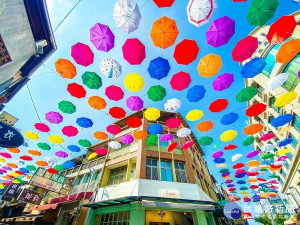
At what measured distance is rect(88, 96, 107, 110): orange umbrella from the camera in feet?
23.7

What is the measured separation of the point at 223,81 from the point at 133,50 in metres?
4.41

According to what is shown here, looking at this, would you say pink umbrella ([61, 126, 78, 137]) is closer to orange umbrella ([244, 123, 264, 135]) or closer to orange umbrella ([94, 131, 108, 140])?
orange umbrella ([94, 131, 108, 140])

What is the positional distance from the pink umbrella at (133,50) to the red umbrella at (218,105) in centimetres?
A: 460

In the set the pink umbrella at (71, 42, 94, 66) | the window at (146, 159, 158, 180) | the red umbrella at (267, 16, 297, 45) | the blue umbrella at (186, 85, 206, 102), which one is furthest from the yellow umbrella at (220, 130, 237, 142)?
the pink umbrella at (71, 42, 94, 66)

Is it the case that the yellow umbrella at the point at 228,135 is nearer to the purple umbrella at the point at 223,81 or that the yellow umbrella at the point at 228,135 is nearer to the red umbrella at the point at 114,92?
the purple umbrella at the point at 223,81

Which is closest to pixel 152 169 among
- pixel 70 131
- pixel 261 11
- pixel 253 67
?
pixel 70 131

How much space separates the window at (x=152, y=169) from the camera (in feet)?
35.9

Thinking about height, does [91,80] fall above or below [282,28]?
above

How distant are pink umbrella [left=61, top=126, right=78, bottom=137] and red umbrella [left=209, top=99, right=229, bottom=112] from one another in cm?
858

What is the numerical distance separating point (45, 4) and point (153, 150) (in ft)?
41.7

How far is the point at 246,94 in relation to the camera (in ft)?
22.9

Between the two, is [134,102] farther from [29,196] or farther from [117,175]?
[29,196]

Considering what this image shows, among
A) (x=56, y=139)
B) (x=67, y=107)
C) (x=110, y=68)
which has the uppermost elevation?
(x=110, y=68)

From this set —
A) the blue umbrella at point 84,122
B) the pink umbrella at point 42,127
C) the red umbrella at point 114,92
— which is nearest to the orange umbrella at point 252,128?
the red umbrella at point 114,92
